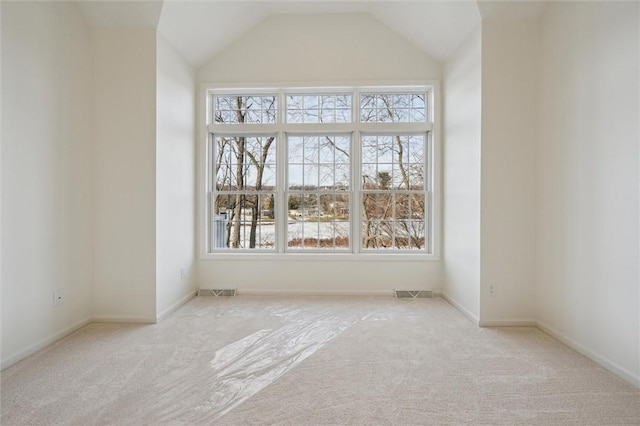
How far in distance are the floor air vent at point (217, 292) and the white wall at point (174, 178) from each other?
11cm

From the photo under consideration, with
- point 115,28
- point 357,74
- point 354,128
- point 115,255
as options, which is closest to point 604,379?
point 354,128

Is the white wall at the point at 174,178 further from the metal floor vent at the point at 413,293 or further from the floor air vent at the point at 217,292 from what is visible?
the metal floor vent at the point at 413,293

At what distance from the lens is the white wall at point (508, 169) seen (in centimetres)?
298

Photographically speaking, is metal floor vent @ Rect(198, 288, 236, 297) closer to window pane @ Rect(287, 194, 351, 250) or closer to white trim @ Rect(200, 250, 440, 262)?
white trim @ Rect(200, 250, 440, 262)

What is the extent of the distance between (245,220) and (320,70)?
2056mm

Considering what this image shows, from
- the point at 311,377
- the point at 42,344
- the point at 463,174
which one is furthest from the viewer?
the point at 463,174

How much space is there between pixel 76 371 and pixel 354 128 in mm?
3442

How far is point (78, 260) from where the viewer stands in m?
2.87

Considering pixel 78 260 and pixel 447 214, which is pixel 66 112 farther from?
pixel 447 214

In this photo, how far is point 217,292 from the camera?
3893 mm

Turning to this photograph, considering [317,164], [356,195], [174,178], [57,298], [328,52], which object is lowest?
[57,298]

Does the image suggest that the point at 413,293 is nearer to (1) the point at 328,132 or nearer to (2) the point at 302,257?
(2) the point at 302,257

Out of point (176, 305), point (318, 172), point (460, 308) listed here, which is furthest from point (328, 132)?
point (176, 305)

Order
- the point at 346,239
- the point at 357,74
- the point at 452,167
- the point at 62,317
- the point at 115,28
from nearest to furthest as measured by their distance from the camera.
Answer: the point at 62,317 → the point at 115,28 → the point at 452,167 → the point at 357,74 → the point at 346,239
